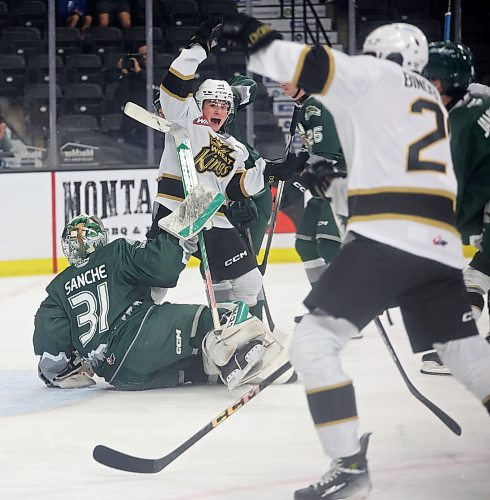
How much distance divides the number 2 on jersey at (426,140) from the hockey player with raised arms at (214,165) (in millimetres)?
1644

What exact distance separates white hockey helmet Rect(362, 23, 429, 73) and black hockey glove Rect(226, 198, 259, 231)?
187 cm

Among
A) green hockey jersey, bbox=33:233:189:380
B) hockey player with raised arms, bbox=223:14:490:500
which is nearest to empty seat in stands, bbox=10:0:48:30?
green hockey jersey, bbox=33:233:189:380

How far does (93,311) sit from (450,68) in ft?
4.29

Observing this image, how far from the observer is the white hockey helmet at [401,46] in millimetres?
2631

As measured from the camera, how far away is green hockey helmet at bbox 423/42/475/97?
10.5ft

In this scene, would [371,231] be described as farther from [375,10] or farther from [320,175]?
[375,10]

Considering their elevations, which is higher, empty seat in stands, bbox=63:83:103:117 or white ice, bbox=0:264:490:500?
empty seat in stands, bbox=63:83:103:117

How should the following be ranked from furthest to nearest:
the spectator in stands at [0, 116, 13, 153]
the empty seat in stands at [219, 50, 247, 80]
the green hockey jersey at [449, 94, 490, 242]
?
1. the empty seat in stands at [219, 50, 247, 80]
2. the spectator in stands at [0, 116, 13, 153]
3. the green hockey jersey at [449, 94, 490, 242]

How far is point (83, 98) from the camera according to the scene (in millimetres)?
7203

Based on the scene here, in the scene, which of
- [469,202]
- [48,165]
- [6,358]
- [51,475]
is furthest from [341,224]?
[48,165]

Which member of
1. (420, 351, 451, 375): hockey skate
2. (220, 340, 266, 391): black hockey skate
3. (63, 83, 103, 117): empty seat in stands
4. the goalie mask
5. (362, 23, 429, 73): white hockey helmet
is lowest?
(420, 351, 451, 375): hockey skate

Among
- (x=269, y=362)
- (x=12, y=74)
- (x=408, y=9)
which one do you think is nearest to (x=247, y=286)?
(x=269, y=362)

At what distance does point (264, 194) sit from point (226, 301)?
763mm

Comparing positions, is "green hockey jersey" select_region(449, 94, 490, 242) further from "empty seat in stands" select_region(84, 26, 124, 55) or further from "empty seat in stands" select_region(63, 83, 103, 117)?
"empty seat in stands" select_region(84, 26, 124, 55)
